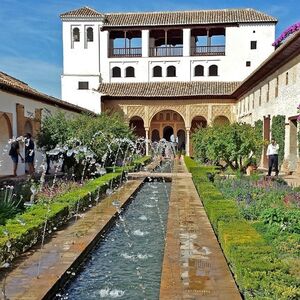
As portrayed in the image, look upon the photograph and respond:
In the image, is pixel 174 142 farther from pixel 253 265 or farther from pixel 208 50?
pixel 253 265

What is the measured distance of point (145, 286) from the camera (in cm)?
475

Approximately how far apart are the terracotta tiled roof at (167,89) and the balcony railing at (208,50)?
2287 mm

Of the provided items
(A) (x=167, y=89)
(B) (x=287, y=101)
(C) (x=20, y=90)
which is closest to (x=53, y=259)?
(C) (x=20, y=90)

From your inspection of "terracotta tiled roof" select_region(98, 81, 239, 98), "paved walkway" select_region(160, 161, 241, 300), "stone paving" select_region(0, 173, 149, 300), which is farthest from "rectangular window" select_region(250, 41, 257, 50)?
"stone paving" select_region(0, 173, 149, 300)

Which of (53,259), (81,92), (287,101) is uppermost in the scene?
(81,92)

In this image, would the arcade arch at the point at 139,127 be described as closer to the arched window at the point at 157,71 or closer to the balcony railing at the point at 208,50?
the arched window at the point at 157,71

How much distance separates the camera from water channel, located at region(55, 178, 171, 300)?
4585 millimetres

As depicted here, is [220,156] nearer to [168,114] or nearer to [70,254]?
[70,254]

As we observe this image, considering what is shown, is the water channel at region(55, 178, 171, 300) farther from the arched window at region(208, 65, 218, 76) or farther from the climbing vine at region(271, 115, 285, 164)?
the arched window at region(208, 65, 218, 76)

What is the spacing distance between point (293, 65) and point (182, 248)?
13098 mm

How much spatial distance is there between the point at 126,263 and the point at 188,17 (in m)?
31.0

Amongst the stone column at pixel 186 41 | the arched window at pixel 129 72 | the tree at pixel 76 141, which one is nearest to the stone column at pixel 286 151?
the tree at pixel 76 141

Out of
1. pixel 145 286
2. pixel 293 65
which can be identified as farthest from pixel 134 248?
pixel 293 65

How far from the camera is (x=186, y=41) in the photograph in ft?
113
